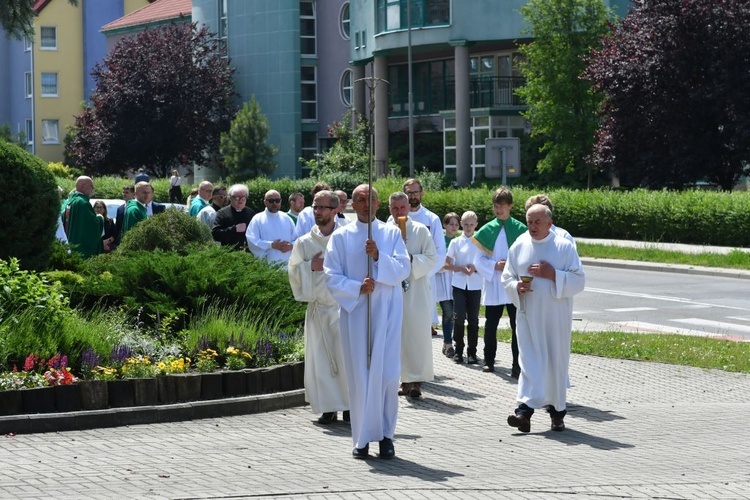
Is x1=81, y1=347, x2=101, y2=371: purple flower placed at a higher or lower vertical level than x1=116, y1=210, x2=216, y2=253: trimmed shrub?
lower

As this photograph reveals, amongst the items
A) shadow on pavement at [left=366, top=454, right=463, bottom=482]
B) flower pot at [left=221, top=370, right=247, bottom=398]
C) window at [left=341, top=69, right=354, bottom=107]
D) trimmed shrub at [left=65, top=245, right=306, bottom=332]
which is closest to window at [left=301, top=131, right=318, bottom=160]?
window at [left=341, top=69, right=354, bottom=107]

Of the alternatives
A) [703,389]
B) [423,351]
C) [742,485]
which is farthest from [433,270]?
[742,485]

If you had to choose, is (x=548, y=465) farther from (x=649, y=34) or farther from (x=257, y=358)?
(x=649, y=34)

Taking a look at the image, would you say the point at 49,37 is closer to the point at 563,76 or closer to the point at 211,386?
the point at 563,76

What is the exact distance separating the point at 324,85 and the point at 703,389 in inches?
2210

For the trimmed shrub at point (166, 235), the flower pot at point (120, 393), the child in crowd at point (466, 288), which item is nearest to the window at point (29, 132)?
the trimmed shrub at point (166, 235)

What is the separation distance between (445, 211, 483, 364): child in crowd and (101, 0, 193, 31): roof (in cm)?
6267

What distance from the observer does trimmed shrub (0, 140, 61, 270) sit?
14758mm

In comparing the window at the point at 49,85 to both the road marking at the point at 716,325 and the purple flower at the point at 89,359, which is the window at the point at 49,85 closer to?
the road marking at the point at 716,325

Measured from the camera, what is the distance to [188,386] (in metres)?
11.5

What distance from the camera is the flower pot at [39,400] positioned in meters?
10.7

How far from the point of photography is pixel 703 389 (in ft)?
44.2

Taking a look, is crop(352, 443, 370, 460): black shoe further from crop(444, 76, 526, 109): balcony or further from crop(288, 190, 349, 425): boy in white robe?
crop(444, 76, 526, 109): balcony

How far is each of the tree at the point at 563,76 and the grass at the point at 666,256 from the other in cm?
1435
